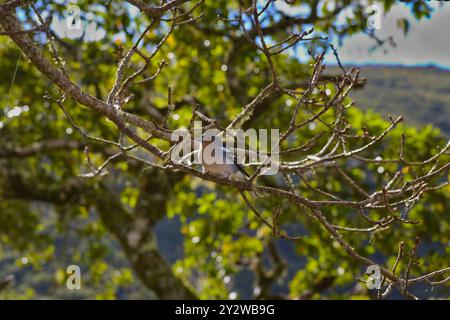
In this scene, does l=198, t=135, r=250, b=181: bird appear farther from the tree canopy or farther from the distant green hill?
the distant green hill

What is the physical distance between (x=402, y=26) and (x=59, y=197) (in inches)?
212

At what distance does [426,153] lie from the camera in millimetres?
7887

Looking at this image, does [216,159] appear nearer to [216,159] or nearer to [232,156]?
[216,159]

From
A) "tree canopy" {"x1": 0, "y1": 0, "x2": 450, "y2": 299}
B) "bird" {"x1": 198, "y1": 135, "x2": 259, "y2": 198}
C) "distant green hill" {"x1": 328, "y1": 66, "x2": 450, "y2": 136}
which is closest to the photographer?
"bird" {"x1": 198, "y1": 135, "x2": 259, "y2": 198}

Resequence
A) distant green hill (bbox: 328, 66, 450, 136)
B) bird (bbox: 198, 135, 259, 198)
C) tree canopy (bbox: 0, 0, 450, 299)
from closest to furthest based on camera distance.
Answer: bird (bbox: 198, 135, 259, 198) < tree canopy (bbox: 0, 0, 450, 299) < distant green hill (bbox: 328, 66, 450, 136)

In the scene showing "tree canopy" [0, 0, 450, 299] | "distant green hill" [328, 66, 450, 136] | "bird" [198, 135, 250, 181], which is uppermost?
"distant green hill" [328, 66, 450, 136]

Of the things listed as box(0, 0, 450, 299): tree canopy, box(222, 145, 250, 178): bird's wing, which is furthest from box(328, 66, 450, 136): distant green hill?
box(222, 145, 250, 178): bird's wing

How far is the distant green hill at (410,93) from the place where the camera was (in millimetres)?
64875

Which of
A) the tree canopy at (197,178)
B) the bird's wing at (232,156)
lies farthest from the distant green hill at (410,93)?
the bird's wing at (232,156)

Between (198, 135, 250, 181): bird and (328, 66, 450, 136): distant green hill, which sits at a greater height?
(328, 66, 450, 136): distant green hill

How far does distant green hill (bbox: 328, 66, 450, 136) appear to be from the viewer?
6488 cm

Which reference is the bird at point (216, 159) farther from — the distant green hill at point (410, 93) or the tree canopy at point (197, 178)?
the distant green hill at point (410, 93)

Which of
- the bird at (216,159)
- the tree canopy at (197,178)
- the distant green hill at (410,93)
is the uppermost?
the distant green hill at (410,93)
